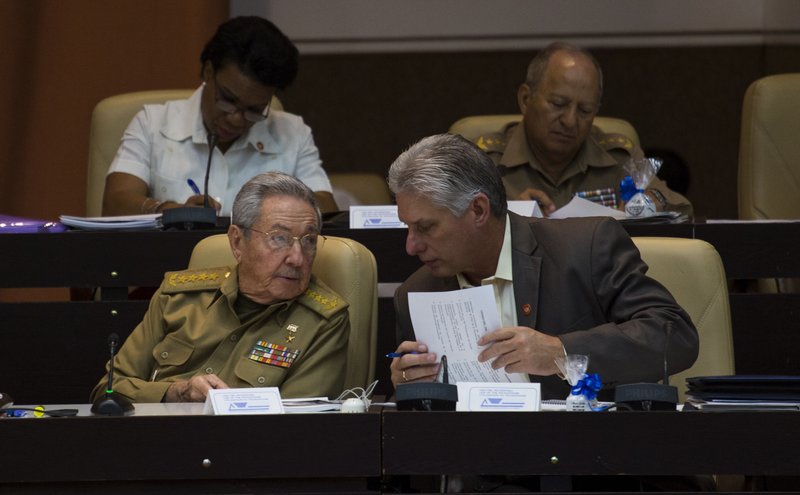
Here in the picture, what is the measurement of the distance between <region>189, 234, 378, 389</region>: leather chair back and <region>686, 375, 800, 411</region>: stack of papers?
3.29 feet

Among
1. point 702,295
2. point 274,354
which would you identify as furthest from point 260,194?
point 702,295

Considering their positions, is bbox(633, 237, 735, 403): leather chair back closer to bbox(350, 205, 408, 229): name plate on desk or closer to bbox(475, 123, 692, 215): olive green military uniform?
bbox(350, 205, 408, 229): name plate on desk

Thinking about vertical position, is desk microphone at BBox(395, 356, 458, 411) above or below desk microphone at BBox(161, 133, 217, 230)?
below

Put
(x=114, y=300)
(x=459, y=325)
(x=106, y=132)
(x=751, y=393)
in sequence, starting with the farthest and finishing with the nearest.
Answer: (x=106, y=132) < (x=114, y=300) < (x=459, y=325) < (x=751, y=393)

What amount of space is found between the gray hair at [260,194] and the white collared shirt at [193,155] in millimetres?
1163

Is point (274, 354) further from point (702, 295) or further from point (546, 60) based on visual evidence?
point (546, 60)

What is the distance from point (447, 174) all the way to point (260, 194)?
1.77 feet

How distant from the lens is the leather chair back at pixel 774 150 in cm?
426

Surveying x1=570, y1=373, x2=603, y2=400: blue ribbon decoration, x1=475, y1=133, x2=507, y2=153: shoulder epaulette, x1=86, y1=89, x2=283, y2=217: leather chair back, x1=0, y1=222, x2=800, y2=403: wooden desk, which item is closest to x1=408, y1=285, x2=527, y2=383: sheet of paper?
x1=570, y1=373, x2=603, y2=400: blue ribbon decoration

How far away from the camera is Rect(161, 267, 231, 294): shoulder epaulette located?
303cm

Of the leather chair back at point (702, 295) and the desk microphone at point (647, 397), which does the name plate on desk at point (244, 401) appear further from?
the leather chair back at point (702, 295)

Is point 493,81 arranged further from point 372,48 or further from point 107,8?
point 107,8

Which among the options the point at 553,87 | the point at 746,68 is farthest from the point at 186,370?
the point at 746,68

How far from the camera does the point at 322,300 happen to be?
9.66 feet
